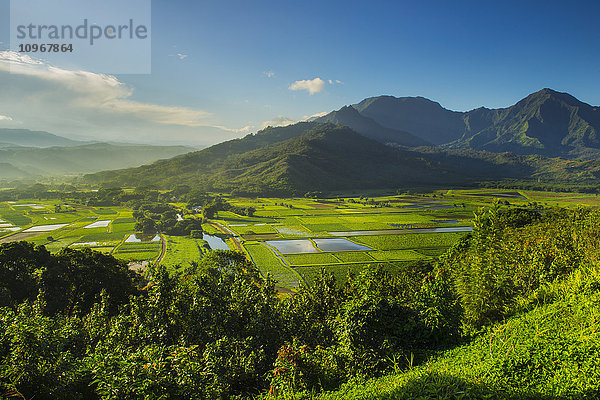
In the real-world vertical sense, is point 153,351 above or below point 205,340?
above

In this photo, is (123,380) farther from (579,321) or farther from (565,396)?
(579,321)

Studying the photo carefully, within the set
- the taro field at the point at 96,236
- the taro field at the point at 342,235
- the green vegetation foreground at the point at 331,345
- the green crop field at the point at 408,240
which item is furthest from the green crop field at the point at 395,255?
the green vegetation foreground at the point at 331,345

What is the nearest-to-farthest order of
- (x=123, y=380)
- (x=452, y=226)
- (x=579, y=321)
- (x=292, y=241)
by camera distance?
(x=123, y=380), (x=579, y=321), (x=292, y=241), (x=452, y=226)

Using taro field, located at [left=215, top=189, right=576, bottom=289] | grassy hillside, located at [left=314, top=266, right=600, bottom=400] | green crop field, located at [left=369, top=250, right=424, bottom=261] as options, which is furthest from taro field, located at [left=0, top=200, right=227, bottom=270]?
grassy hillside, located at [left=314, top=266, right=600, bottom=400]

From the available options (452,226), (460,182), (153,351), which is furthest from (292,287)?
(460,182)

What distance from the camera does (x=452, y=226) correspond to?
247ft

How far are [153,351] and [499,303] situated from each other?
43.3 ft

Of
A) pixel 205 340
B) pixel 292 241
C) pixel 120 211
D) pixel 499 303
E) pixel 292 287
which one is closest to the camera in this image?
pixel 205 340

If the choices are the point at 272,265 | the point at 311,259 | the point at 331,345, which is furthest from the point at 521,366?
the point at 311,259

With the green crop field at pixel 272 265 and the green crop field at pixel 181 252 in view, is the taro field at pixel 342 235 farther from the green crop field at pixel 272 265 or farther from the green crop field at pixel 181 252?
the green crop field at pixel 181 252

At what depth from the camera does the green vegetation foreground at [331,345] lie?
659cm

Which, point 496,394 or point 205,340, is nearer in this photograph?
point 496,394

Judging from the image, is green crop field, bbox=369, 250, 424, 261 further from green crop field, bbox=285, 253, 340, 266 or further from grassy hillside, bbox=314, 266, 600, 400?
grassy hillside, bbox=314, 266, 600, 400

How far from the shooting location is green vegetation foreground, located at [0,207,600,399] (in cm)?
659
